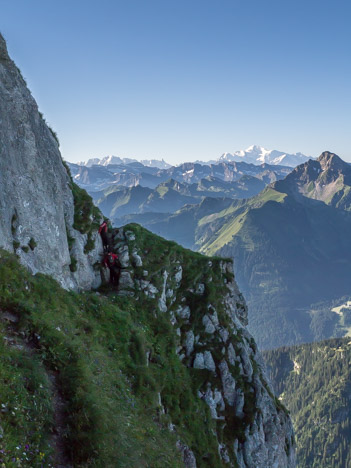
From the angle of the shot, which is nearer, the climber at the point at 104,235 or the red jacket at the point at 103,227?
the red jacket at the point at 103,227

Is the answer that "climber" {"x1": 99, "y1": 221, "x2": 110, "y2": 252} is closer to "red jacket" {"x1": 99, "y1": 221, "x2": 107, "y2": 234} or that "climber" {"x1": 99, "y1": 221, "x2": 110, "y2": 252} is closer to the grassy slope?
"red jacket" {"x1": 99, "y1": 221, "x2": 107, "y2": 234}

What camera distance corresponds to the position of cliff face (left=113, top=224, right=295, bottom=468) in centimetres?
3250

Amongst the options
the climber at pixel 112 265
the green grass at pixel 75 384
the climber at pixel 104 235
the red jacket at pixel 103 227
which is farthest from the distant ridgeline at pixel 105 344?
the climber at pixel 104 235

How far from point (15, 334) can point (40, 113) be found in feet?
87.0

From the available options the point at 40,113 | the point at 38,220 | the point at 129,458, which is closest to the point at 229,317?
the point at 38,220

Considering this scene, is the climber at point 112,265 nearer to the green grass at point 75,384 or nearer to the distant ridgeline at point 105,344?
the distant ridgeline at point 105,344

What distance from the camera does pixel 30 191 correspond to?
2694cm

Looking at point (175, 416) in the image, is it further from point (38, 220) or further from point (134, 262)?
point (38, 220)

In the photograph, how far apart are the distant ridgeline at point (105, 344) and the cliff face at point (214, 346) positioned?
15 cm

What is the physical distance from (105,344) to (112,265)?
13937 mm

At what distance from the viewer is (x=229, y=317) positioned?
4062 centimetres

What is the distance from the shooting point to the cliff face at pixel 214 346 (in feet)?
107

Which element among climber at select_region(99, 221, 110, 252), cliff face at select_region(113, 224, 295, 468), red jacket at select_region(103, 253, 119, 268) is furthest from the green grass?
climber at select_region(99, 221, 110, 252)

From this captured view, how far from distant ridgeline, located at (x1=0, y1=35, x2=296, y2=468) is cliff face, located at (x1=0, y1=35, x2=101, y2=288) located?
0.42ft
